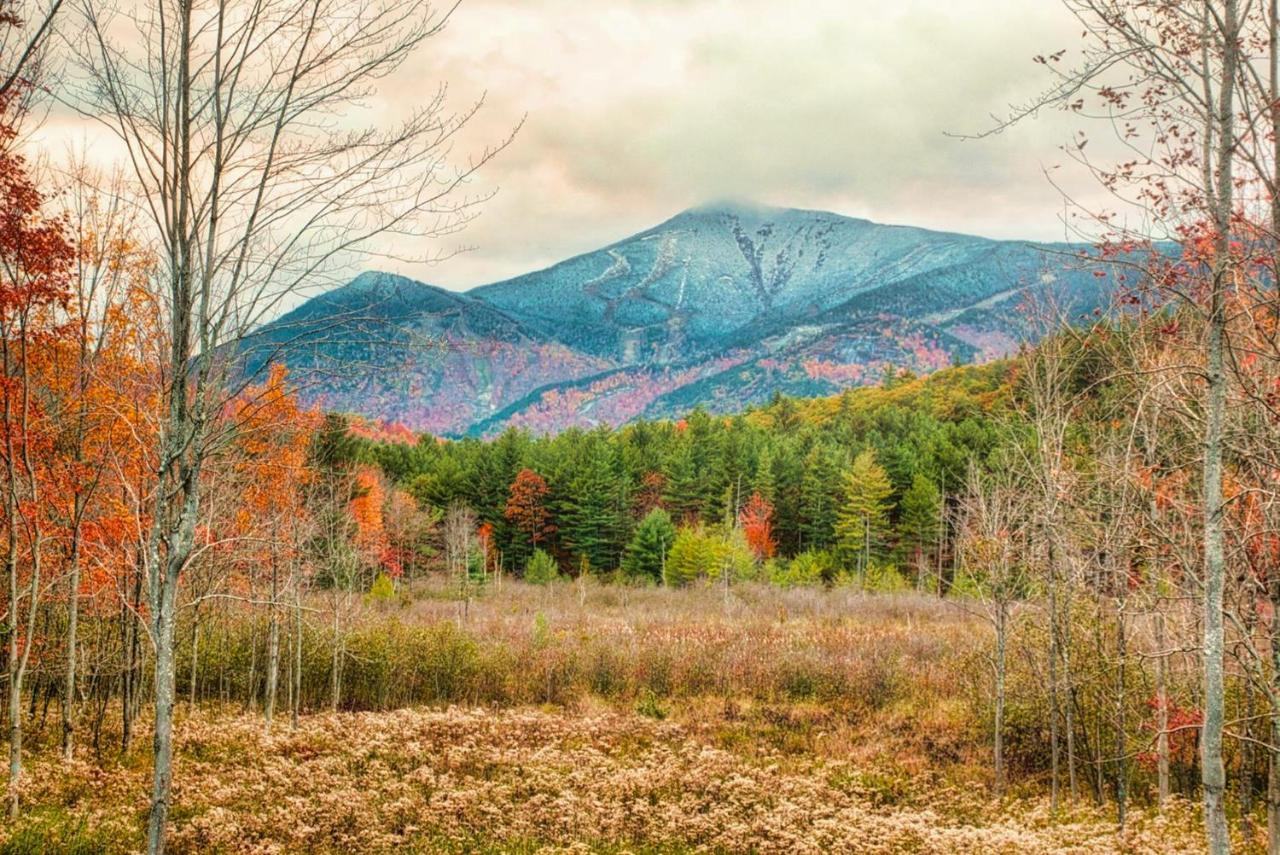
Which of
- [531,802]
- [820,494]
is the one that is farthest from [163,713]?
[820,494]

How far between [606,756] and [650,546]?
35.5 metres

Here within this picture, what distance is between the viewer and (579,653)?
25.5 metres

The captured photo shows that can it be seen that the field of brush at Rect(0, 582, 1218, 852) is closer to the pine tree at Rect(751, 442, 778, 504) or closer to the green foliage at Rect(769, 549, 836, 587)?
the green foliage at Rect(769, 549, 836, 587)

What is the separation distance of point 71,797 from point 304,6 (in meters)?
10.9

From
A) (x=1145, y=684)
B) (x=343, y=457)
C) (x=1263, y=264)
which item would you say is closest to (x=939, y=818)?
(x=1145, y=684)

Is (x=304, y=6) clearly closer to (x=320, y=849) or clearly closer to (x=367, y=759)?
(x=320, y=849)

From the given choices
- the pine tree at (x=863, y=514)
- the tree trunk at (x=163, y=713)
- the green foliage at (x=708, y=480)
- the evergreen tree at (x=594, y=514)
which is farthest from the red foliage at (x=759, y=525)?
the tree trunk at (x=163, y=713)

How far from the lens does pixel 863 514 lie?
4950 cm

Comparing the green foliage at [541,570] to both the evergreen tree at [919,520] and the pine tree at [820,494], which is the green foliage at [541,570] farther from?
the evergreen tree at [919,520]

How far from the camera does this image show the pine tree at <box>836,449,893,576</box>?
158ft

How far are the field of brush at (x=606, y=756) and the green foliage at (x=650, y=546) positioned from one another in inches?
660

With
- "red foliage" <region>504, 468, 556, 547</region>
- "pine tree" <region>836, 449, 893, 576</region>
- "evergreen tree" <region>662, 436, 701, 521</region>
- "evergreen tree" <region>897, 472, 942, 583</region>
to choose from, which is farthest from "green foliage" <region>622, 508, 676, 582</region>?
"evergreen tree" <region>897, 472, 942, 583</region>

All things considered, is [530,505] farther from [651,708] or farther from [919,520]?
[651,708]

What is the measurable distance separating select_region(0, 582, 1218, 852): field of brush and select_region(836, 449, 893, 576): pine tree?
1464cm
